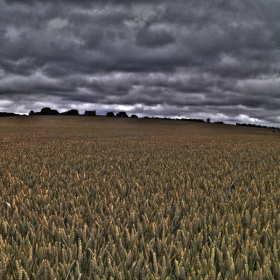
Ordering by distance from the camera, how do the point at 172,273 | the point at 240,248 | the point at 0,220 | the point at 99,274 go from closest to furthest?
1. the point at 99,274
2. the point at 172,273
3. the point at 240,248
4. the point at 0,220

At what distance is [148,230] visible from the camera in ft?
9.55

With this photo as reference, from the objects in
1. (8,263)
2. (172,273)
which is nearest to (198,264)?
(172,273)

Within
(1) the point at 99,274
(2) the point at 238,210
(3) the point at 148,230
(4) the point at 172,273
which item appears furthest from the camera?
(2) the point at 238,210

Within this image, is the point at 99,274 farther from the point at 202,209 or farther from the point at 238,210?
the point at 238,210

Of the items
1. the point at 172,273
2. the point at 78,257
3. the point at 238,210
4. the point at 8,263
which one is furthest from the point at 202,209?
the point at 8,263

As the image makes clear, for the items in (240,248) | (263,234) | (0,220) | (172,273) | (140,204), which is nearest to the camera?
(172,273)

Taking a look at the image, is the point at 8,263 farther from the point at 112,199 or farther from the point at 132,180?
the point at 132,180

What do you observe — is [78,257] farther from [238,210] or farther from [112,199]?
[238,210]

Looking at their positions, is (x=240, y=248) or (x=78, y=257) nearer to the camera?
(x=78, y=257)

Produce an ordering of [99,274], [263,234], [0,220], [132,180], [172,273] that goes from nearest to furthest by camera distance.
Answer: [99,274], [172,273], [263,234], [0,220], [132,180]

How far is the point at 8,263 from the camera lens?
2.18 meters

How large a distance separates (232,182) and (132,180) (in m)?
2.13

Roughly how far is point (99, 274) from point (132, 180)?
354cm

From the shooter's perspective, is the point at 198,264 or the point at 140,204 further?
the point at 140,204
